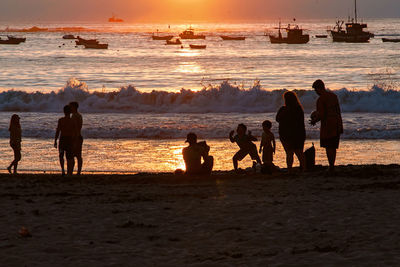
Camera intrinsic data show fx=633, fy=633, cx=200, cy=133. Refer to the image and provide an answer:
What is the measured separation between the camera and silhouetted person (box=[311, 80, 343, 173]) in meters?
9.89

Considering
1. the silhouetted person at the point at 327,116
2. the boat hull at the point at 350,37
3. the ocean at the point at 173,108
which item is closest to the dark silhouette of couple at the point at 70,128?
the ocean at the point at 173,108

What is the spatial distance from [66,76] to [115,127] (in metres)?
32.8

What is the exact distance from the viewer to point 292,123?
33.7ft

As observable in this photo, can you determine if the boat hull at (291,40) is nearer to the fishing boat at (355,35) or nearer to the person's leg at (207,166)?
the fishing boat at (355,35)

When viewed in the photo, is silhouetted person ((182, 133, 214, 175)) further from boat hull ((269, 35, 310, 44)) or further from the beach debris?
boat hull ((269, 35, 310, 44))

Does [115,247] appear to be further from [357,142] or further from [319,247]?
[357,142]

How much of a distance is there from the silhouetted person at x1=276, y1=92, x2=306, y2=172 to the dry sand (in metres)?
0.60

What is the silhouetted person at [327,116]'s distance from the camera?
9891 mm

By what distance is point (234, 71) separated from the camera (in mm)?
60156

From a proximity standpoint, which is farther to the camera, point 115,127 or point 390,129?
point 115,127

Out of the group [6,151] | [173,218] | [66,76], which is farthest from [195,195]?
[66,76]

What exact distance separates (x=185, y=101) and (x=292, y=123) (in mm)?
22482

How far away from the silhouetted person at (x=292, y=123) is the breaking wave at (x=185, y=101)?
1970 cm

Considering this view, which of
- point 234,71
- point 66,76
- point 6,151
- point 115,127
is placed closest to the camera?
point 6,151
